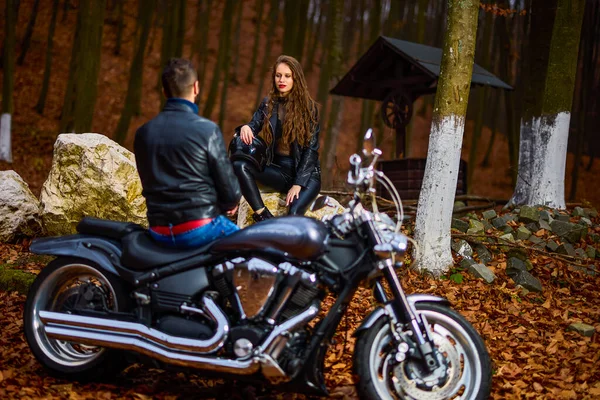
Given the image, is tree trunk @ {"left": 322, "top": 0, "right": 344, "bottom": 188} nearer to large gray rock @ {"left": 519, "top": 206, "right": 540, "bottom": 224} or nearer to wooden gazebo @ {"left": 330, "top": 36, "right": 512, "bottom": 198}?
wooden gazebo @ {"left": 330, "top": 36, "right": 512, "bottom": 198}

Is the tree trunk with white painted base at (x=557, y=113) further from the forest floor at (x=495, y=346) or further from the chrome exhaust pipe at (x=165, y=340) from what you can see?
the chrome exhaust pipe at (x=165, y=340)

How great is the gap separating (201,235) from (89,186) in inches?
162

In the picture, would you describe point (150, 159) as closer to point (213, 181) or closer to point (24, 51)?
point (213, 181)

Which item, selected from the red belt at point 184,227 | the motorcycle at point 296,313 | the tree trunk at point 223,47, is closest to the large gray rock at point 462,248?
the motorcycle at point 296,313

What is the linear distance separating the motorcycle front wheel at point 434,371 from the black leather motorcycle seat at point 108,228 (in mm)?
1678

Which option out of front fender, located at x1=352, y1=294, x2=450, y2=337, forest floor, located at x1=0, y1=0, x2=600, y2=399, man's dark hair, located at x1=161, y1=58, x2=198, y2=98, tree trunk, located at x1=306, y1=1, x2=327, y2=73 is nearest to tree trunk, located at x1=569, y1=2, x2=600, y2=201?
tree trunk, located at x1=306, y1=1, x2=327, y2=73

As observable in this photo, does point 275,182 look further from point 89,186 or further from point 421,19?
point 421,19

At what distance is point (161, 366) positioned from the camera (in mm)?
3842

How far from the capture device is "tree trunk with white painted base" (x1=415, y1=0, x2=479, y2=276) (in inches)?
283

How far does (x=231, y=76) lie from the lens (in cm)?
2959

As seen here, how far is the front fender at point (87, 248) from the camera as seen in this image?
4.00 meters

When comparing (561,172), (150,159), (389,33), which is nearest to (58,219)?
(150,159)

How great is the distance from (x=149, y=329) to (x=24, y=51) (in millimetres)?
24491

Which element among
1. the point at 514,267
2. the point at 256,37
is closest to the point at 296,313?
the point at 514,267
